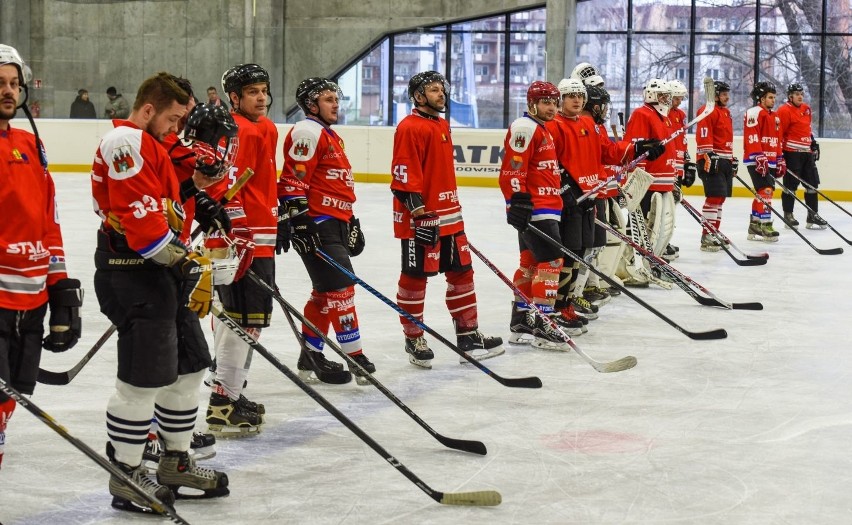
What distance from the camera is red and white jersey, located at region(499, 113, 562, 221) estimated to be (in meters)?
5.50

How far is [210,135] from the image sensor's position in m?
3.29

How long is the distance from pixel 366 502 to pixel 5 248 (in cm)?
121

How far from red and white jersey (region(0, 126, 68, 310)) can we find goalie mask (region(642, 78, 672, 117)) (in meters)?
5.30

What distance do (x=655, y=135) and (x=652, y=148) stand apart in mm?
1032

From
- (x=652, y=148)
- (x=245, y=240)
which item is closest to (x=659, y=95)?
(x=652, y=148)

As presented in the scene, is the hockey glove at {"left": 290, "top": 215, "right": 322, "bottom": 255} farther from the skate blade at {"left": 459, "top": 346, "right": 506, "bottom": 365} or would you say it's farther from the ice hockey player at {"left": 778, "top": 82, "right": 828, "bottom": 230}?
the ice hockey player at {"left": 778, "top": 82, "right": 828, "bottom": 230}

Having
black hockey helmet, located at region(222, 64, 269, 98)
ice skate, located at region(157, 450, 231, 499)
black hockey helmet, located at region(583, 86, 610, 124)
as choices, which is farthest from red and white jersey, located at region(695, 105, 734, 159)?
ice skate, located at region(157, 450, 231, 499)

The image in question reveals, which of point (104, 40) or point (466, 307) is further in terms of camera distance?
point (104, 40)

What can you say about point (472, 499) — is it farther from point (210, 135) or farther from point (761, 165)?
point (761, 165)

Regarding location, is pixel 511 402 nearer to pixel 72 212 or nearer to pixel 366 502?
pixel 366 502

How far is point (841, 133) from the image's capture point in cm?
1759

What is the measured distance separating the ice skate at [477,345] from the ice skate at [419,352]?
0.20m

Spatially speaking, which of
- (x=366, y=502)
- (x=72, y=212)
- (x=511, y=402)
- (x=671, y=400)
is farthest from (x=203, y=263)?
(x=72, y=212)

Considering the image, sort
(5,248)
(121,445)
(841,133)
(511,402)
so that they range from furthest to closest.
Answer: (841,133)
(511,402)
(121,445)
(5,248)
